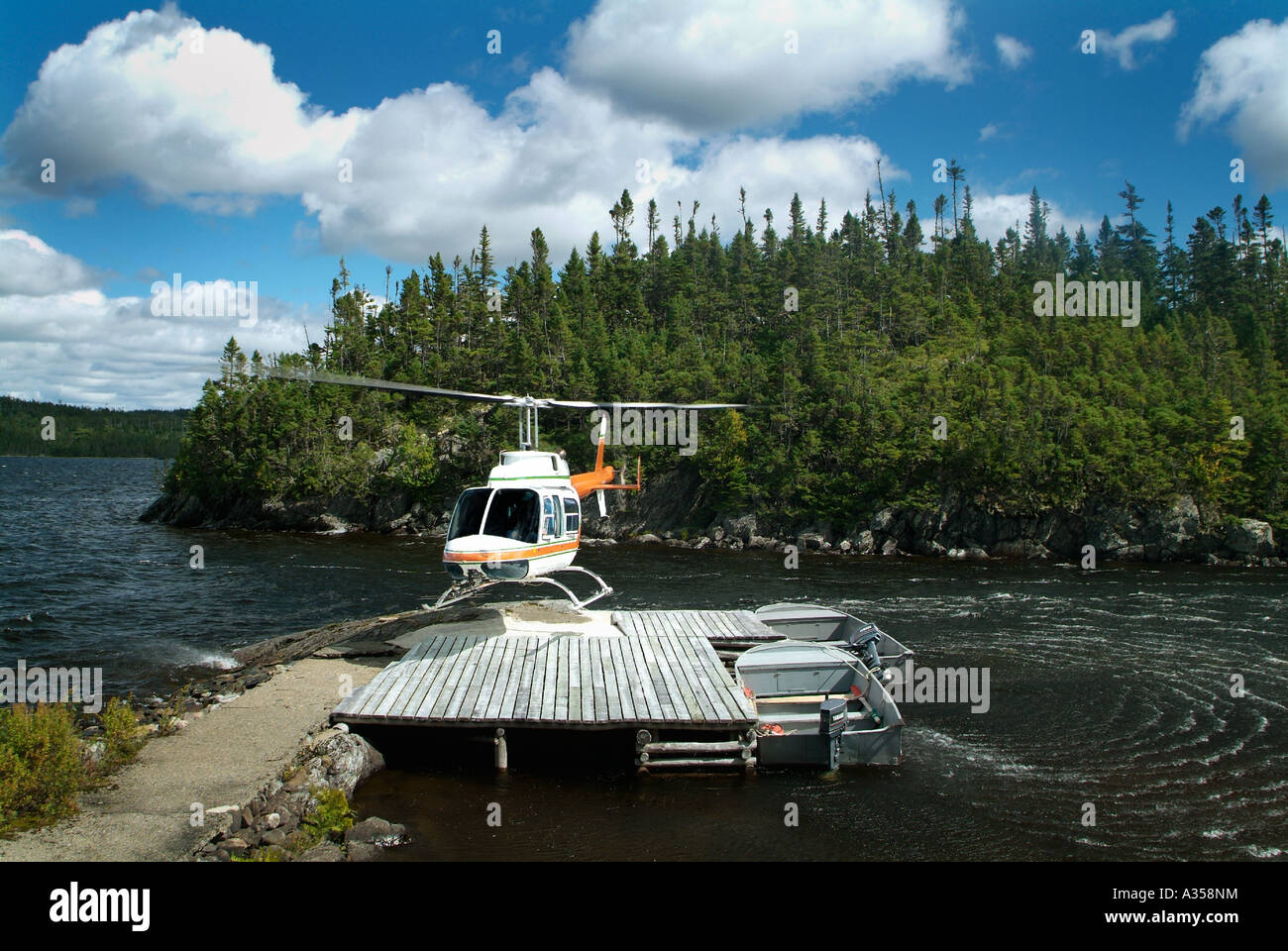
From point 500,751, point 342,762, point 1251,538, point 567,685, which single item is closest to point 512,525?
point 567,685

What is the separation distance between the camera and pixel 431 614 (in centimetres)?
2109

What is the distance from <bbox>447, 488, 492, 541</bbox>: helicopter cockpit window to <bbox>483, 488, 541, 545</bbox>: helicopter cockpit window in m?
0.20

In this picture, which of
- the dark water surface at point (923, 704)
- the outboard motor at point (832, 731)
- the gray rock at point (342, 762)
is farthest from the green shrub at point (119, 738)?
the outboard motor at point (832, 731)

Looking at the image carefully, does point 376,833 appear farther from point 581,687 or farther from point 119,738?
point 581,687

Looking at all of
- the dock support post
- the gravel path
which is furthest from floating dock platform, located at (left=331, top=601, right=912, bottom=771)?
the gravel path

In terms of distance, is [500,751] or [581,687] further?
[581,687]

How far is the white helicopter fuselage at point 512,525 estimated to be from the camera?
15062 millimetres

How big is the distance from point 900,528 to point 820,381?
48.8 feet

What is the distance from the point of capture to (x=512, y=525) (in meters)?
15.8

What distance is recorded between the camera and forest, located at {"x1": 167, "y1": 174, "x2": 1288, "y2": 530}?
160 feet

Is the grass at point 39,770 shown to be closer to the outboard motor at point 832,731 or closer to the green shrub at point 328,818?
the green shrub at point 328,818

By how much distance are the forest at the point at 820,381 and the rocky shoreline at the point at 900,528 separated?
1044 millimetres

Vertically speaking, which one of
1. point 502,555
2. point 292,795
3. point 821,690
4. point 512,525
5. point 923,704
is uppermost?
point 512,525

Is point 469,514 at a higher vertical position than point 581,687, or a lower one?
higher
